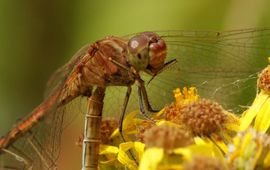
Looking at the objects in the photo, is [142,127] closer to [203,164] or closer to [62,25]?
[203,164]

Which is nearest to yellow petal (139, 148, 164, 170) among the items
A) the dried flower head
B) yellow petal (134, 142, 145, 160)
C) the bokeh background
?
the dried flower head

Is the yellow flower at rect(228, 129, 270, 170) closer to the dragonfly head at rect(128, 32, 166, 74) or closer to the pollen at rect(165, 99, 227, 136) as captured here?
the pollen at rect(165, 99, 227, 136)

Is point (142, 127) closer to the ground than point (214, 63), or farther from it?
closer to the ground

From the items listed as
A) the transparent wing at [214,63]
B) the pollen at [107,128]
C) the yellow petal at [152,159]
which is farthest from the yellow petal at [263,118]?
the pollen at [107,128]

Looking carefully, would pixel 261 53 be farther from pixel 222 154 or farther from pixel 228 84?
pixel 222 154

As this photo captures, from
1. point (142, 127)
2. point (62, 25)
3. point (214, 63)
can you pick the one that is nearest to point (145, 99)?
point (142, 127)

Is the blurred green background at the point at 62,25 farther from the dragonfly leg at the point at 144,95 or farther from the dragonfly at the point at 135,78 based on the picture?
the dragonfly leg at the point at 144,95
